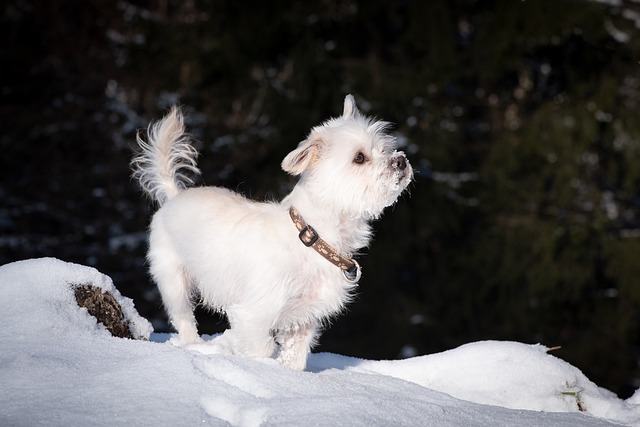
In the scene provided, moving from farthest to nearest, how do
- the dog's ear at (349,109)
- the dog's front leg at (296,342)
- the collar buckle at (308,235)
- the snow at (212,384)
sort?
the dog's ear at (349,109)
the dog's front leg at (296,342)
the collar buckle at (308,235)
the snow at (212,384)

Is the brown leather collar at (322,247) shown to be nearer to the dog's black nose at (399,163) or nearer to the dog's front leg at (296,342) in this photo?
the dog's front leg at (296,342)

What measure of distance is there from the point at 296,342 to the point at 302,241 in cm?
67

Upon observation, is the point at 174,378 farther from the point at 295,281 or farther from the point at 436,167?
the point at 436,167

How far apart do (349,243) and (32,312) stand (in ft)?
6.19

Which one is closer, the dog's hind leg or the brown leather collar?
the brown leather collar

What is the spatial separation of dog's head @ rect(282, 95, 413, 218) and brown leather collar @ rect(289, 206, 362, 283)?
0.18 meters

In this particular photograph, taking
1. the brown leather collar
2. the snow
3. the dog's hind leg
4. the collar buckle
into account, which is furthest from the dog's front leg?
the dog's hind leg

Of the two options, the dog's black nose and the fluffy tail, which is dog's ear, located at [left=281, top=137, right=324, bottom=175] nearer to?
the dog's black nose

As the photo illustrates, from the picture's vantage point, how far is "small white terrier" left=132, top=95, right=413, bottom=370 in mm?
4469

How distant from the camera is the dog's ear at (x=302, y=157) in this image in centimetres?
448

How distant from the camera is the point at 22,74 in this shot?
44.9 ft

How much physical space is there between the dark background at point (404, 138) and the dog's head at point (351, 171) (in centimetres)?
764

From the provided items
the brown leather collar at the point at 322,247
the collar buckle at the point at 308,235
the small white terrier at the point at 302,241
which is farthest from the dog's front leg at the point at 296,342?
the collar buckle at the point at 308,235

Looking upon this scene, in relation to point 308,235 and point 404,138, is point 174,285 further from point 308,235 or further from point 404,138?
point 404,138
